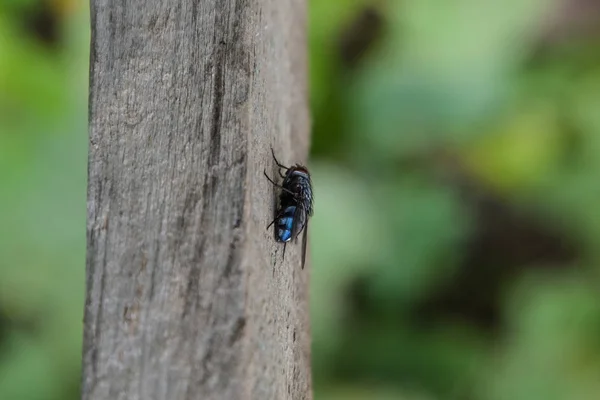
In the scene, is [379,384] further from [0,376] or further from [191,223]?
[191,223]

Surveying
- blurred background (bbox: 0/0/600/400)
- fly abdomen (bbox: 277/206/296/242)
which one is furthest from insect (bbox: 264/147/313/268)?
blurred background (bbox: 0/0/600/400)

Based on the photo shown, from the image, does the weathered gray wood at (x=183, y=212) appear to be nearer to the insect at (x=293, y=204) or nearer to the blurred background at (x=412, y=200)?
the insect at (x=293, y=204)

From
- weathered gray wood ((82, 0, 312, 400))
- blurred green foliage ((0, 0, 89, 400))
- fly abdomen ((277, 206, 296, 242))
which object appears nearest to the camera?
weathered gray wood ((82, 0, 312, 400))


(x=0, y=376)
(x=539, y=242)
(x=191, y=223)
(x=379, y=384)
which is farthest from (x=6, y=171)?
(x=539, y=242)

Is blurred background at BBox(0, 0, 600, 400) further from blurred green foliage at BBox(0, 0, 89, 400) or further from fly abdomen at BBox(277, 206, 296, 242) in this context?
fly abdomen at BBox(277, 206, 296, 242)

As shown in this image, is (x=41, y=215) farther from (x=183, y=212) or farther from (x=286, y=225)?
(x=183, y=212)

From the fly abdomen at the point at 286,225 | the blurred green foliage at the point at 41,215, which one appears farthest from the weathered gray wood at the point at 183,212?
the blurred green foliage at the point at 41,215
